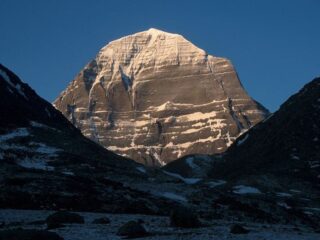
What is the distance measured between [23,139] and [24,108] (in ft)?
116

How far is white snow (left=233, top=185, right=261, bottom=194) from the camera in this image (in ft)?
476

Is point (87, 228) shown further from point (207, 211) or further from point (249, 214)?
point (249, 214)

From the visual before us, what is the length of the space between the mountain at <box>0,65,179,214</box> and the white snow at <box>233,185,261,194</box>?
18.5 m

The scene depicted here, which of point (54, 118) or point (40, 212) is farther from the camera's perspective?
point (54, 118)

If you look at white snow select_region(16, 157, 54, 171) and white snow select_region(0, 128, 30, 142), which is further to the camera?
white snow select_region(0, 128, 30, 142)

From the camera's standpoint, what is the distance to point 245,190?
148 m

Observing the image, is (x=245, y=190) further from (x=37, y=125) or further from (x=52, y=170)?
(x=37, y=125)

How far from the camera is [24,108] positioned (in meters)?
183

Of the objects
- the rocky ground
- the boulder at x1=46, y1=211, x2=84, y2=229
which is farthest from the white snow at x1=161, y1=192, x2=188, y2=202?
the boulder at x1=46, y1=211, x2=84, y2=229

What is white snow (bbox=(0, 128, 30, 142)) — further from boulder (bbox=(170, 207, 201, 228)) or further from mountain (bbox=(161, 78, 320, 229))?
boulder (bbox=(170, 207, 201, 228))

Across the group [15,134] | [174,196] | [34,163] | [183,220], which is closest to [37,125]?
[15,134]

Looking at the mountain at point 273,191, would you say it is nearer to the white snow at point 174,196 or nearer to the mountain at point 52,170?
the white snow at point 174,196

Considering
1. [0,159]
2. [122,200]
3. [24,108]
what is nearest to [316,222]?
[122,200]

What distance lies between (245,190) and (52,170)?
4530cm
